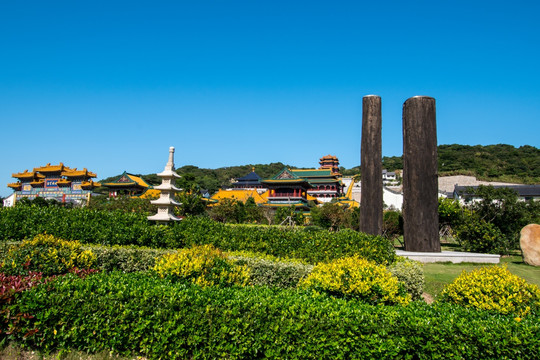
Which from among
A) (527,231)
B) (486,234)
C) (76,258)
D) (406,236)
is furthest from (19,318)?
(486,234)

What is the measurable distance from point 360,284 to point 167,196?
8798 mm

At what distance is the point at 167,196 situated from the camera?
11.9 m

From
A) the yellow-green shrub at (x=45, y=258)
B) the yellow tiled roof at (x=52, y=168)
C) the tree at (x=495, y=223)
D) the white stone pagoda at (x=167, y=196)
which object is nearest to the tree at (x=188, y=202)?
the white stone pagoda at (x=167, y=196)

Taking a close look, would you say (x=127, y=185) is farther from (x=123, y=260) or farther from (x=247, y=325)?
(x=247, y=325)

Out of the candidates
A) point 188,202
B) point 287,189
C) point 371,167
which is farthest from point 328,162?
point 371,167

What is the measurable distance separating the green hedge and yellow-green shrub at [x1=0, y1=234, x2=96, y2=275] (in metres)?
1.36

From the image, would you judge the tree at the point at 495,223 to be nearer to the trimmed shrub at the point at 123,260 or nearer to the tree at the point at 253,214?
the trimmed shrub at the point at 123,260

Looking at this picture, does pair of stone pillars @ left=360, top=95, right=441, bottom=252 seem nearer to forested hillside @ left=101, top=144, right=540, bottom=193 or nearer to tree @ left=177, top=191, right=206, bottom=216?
tree @ left=177, top=191, right=206, bottom=216

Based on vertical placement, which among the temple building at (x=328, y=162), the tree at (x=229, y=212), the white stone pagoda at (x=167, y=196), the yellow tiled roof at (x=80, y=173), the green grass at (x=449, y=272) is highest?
the temple building at (x=328, y=162)

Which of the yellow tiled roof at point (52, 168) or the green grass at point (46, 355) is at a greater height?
the yellow tiled roof at point (52, 168)

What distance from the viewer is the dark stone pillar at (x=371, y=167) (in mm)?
11984

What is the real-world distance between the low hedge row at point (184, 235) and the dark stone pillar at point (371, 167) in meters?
2.72

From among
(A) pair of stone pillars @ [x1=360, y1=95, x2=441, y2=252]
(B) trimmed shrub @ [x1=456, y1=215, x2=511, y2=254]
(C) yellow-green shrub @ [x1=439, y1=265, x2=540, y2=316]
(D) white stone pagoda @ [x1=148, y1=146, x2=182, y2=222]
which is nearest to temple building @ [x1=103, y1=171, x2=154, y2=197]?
(D) white stone pagoda @ [x1=148, y1=146, x2=182, y2=222]

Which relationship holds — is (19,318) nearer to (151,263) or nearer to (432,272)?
(151,263)
